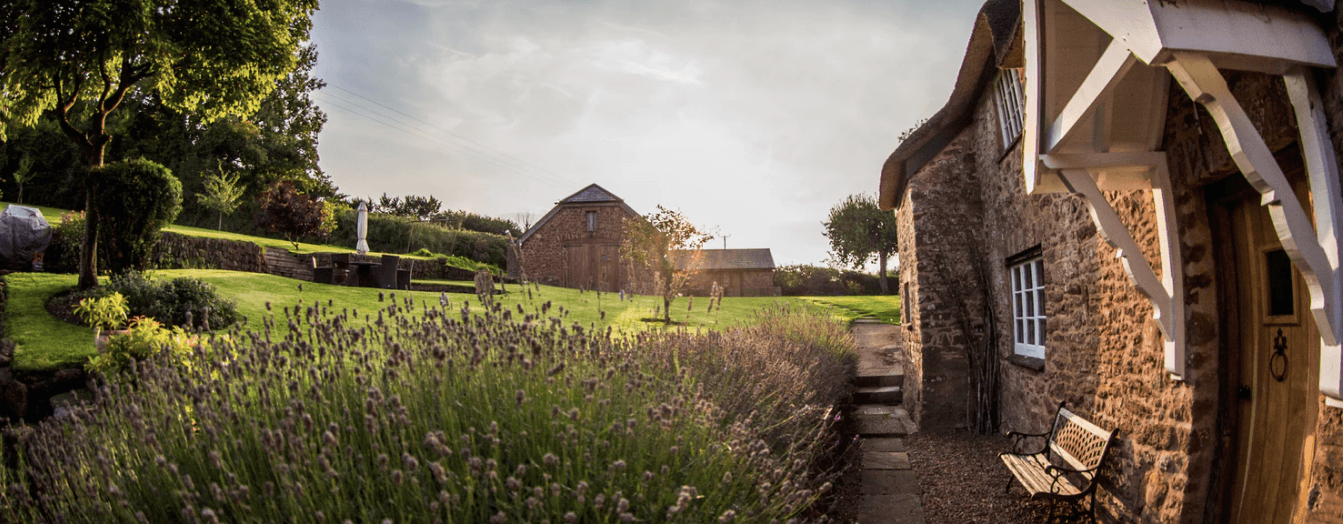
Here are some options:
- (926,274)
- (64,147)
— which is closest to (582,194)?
(64,147)

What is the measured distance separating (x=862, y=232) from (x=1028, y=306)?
29.0 m

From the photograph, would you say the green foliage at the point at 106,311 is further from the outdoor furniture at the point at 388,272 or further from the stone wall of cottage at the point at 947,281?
the stone wall of cottage at the point at 947,281

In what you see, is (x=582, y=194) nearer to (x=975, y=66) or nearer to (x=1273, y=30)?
(x=975, y=66)

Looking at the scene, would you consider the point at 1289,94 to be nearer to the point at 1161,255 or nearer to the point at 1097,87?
the point at 1097,87

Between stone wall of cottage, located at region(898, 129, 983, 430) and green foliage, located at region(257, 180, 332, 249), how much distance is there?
18.4m

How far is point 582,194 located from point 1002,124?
22123 mm

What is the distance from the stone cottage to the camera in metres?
2.39

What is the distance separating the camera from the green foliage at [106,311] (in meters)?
7.43

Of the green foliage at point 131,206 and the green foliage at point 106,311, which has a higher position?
the green foliage at point 131,206

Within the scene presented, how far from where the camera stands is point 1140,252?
12.1 feet

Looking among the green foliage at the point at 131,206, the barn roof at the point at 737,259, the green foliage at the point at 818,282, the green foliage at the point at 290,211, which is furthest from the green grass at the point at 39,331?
the green foliage at the point at 818,282

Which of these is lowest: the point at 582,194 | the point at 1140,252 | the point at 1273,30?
the point at 1140,252

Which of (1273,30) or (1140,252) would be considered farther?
(1140,252)

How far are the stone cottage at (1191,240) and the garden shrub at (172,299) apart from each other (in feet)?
30.1
